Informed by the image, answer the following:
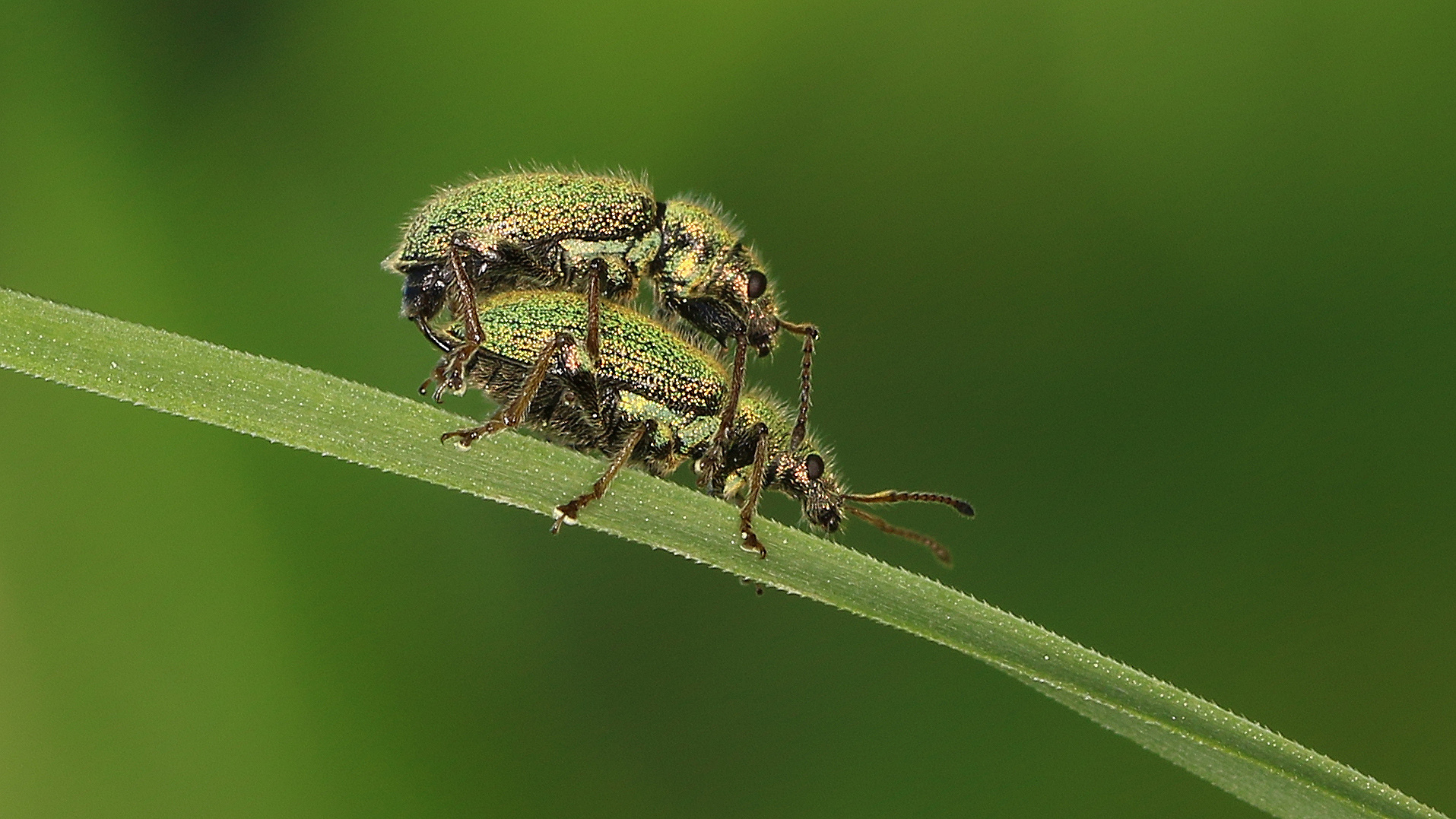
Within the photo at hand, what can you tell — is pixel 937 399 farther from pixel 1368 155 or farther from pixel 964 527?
pixel 1368 155

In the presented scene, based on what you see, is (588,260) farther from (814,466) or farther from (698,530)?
(698,530)

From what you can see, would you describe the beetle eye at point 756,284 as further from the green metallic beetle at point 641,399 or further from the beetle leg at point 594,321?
the beetle leg at point 594,321

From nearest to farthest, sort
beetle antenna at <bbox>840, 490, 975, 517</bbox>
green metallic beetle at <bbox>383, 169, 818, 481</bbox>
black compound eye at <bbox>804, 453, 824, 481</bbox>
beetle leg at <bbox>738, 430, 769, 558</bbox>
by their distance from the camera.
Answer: beetle leg at <bbox>738, 430, 769, 558</bbox> → beetle antenna at <bbox>840, 490, 975, 517</bbox> → green metallic beetle at <bbox>383, 169, 818, 481</bbox> → black compound eye at <bbox>804, 453, 824, 481</bbox>

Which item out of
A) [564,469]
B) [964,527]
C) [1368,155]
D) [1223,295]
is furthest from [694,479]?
[1368,155]

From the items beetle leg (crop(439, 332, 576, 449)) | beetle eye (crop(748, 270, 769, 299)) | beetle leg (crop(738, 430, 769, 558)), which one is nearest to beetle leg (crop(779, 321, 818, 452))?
beetle leg (crop(738, 430, 769, 558))

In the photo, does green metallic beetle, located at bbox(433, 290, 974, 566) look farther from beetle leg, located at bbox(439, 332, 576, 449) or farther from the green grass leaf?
the green grass leaf

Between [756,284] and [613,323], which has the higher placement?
[756,284]

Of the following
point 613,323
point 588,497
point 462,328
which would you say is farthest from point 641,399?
point 588,497

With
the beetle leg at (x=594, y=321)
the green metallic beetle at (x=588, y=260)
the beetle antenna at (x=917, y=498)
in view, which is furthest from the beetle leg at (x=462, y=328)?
the beetle antenna at (x=917, y=498)
